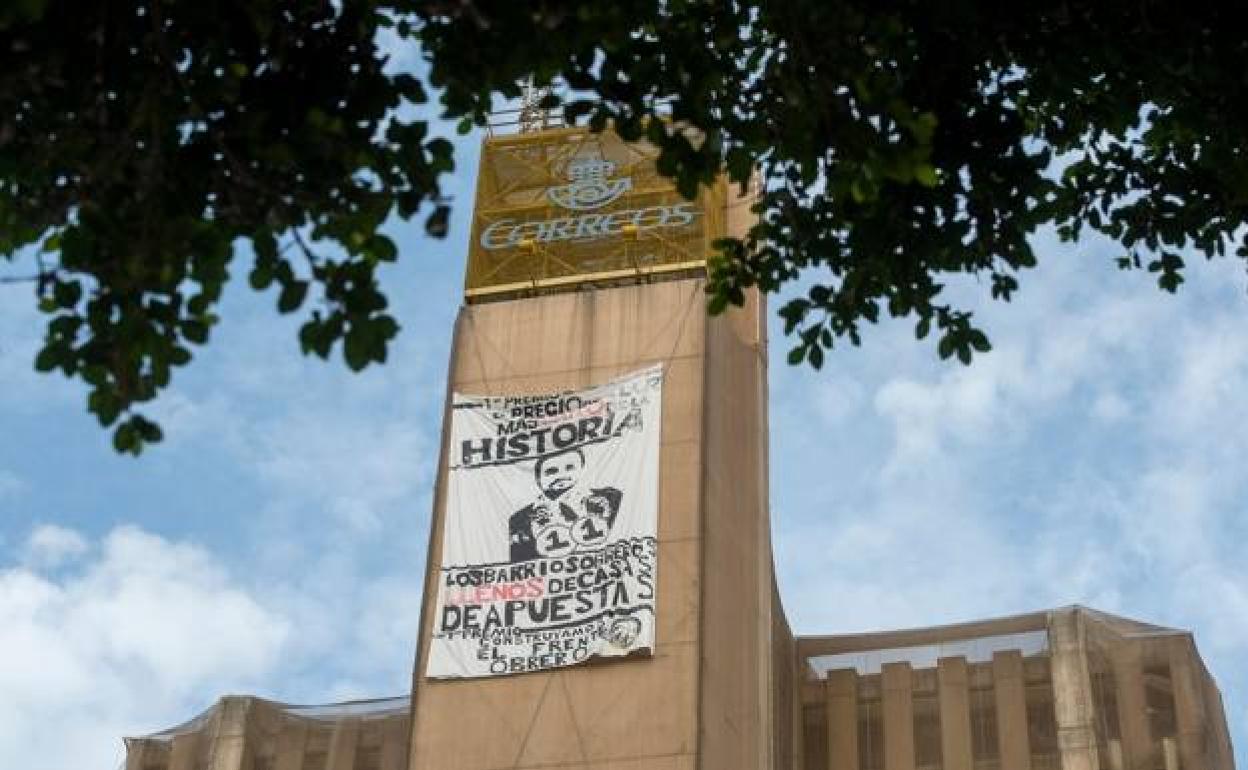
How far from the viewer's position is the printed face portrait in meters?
33.2

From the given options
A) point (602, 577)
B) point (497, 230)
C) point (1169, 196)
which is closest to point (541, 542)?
point (602, 577)

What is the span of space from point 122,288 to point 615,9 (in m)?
2.60

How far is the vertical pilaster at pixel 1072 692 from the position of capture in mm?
36031

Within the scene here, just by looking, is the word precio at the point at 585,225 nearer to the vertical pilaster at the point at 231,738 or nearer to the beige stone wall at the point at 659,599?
the beige stone wall at the point at 659,599

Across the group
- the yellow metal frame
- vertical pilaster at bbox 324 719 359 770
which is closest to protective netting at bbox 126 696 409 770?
vertical pilaster at bbox 324 719 359 770

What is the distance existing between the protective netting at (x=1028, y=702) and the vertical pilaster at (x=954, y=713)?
0.8 inches

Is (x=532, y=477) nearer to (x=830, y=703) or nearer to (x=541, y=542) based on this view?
(x=541, y=542)

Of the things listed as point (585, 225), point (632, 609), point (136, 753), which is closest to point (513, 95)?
point (632, 609)

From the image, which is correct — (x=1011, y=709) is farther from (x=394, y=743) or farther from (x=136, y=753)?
(x=136, y=753)

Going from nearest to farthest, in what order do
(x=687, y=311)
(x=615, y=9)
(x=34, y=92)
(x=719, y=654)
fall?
(x=34, y=92) < (x=615, y=9) < (x=719, y=654) < (x=687, y=311)

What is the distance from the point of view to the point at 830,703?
38500 millimetres

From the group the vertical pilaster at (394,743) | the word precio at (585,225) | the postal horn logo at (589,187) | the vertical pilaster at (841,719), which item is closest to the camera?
the word precio at (585,225)

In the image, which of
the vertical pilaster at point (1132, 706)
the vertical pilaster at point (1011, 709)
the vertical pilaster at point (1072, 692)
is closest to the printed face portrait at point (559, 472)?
the vertical pilaster at point (1011, 709)

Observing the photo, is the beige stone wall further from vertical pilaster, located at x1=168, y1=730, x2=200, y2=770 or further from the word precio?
vertical pilaster, located at x1=168, y1=730, x2=200, y2=770
